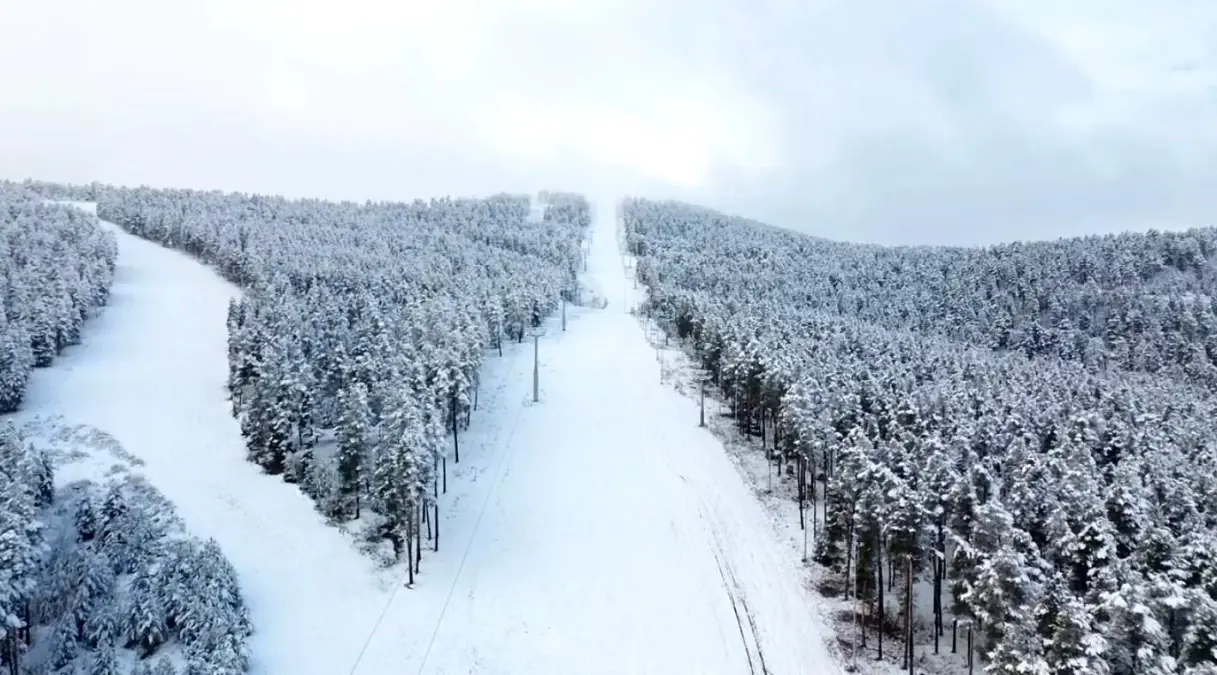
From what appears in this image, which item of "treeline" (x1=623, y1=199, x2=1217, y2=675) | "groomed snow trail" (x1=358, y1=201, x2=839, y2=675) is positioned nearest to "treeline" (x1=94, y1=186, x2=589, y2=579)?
"groomed snow trail" (x1=358, y1=201, x2=839, y2=675)

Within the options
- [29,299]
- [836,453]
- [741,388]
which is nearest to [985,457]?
[836,453]

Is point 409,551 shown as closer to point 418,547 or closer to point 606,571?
point 418,547

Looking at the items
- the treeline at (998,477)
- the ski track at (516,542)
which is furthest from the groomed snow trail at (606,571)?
the treeline at (998,477)

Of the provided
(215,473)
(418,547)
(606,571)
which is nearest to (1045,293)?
(606,571)

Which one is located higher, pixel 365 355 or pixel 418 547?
pixel 365 355

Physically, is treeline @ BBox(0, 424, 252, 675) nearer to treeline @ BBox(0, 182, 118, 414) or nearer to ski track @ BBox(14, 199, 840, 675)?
ski track @ BBox(14, 199, 840, 675)

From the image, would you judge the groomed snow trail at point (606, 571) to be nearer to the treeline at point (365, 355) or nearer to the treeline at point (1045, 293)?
the treeline at point (365, 355)
